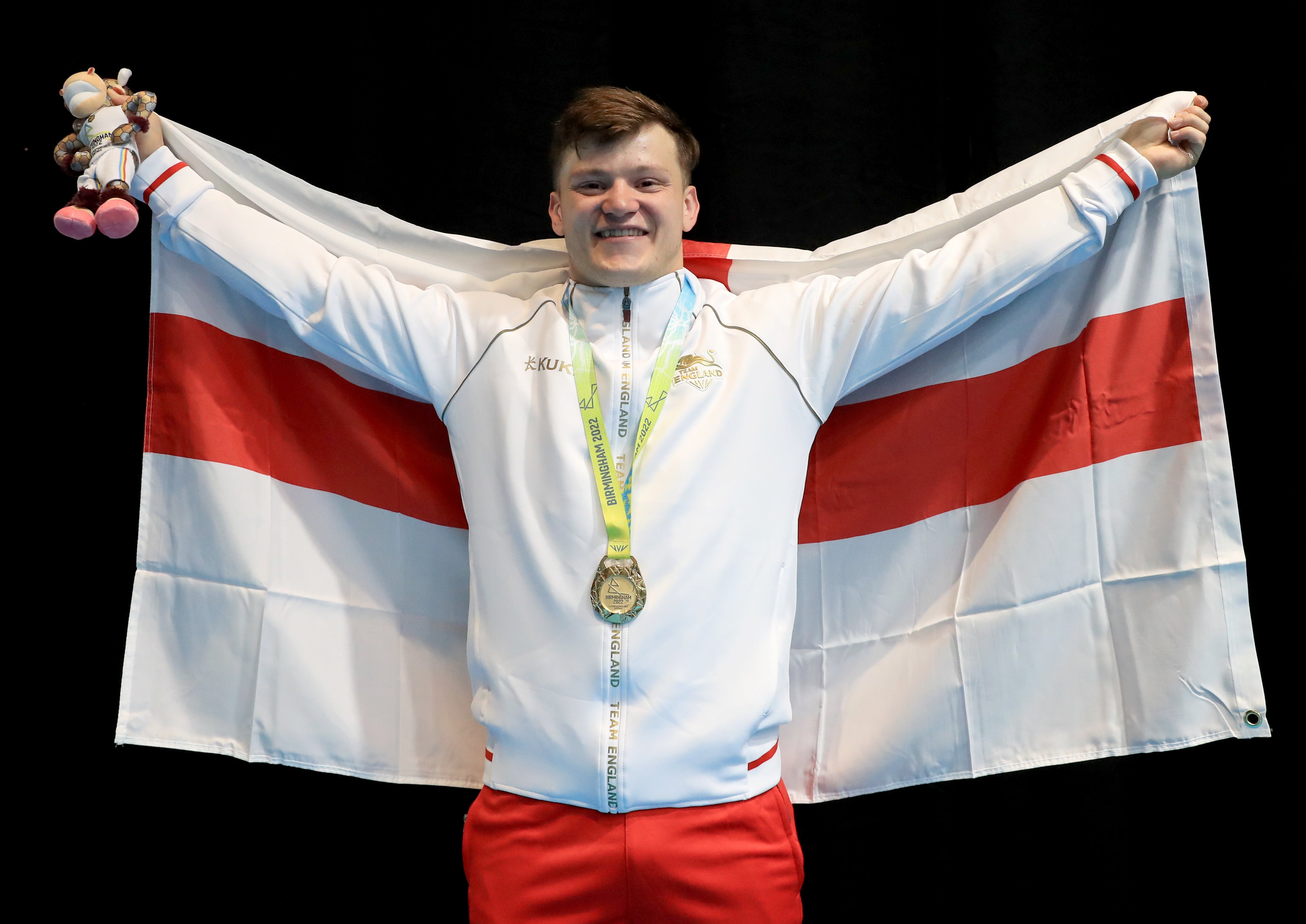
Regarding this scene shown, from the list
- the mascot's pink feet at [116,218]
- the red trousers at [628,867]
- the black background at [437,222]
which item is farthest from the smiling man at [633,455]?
the black background at [437,222]

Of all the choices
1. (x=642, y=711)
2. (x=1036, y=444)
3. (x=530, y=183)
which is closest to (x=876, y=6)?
(x=530, y=183)

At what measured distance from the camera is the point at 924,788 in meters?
2.29

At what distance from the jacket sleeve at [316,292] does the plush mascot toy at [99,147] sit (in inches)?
2.3

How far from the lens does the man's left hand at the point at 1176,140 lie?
1.79 metres

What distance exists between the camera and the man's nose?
1776 mm

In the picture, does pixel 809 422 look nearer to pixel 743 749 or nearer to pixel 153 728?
pixel 743 749

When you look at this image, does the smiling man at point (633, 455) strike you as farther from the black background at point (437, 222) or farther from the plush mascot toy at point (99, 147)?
the black background at point (437, 222)

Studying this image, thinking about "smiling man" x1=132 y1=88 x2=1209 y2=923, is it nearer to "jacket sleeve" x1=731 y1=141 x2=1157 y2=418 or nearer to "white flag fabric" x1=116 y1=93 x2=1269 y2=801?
"jacket sleeve" x1=731 y1=141 x2=1157 y2=418

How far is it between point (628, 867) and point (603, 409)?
68cm

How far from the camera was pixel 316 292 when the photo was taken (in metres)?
1.83

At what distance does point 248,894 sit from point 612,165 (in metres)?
1.62

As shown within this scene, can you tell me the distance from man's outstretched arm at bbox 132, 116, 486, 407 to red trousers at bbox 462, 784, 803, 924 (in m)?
0.71

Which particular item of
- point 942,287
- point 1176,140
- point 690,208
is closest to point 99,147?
point 690,208

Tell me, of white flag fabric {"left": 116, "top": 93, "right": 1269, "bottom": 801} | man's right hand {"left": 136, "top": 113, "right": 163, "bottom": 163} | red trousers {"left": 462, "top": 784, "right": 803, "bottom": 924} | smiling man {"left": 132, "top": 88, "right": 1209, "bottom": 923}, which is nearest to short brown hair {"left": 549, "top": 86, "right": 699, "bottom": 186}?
smiling man {"left": 132, "top": 88, "right": 1209, "bottom": 923}
